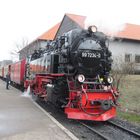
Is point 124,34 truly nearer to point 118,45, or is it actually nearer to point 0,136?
point 118,45

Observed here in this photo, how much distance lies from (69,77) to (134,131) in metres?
3.26

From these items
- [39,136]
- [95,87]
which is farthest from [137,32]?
[39,136]

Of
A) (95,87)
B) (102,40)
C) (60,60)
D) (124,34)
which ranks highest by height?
(124,34)

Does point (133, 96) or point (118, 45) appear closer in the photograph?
point (133, 96)

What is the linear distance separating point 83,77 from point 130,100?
6.62m

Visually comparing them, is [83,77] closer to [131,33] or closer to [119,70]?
[119,70]

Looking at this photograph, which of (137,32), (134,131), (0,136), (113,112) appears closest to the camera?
(0,136)

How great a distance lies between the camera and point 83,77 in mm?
12156

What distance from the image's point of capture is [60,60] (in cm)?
1337

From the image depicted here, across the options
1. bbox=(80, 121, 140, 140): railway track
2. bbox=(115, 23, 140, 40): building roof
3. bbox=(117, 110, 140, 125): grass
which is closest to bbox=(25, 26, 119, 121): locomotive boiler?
bbox=(80, 121, 140, 140): railway track

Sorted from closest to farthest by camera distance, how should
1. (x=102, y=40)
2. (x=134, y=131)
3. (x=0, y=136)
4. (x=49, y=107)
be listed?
(x=0, y=136), (x=134, y=131), (x=102, y=40), (x=49, y=107)

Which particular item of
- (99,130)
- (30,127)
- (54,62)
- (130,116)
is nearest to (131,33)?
(130,116)

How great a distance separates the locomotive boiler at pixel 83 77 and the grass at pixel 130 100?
1.94 metres

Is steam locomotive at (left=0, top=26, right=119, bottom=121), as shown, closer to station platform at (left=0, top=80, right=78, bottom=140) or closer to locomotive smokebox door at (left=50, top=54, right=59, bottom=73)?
locomotive smokebox door at (left=50, top=54, right=59, bottom=73)
